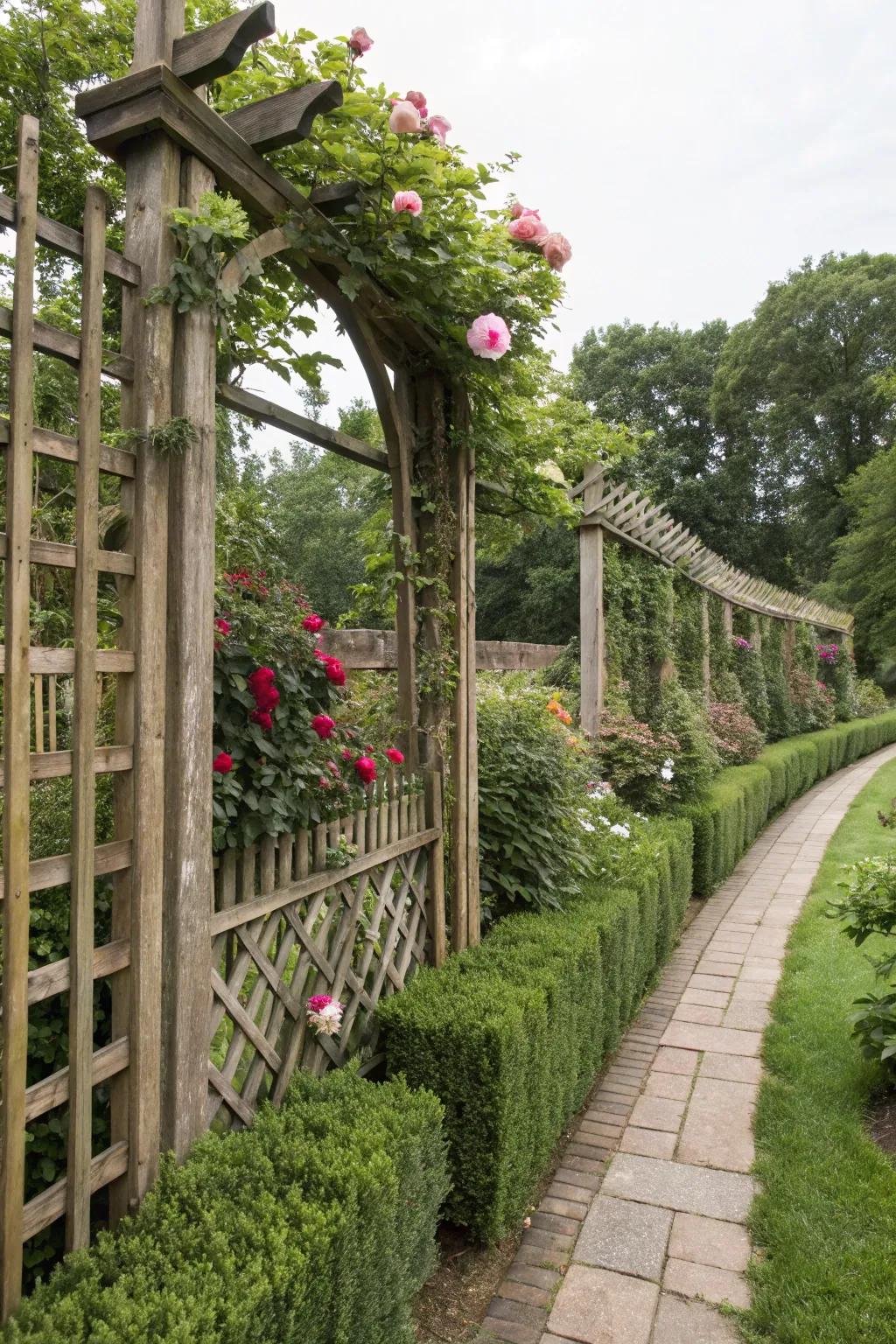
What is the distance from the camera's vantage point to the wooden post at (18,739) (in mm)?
1389

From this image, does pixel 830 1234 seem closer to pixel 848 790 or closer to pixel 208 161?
pixel 208 161

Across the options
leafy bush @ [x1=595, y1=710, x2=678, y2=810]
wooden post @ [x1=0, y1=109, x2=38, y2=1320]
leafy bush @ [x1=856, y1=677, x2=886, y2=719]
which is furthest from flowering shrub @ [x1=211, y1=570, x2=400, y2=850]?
leafy bush @ [x1=856, y1=677, x2=886, y2=719]

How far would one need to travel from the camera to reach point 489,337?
274cm

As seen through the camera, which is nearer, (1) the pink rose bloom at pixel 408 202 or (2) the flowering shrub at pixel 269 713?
(2) the flowering shrub at pixel 269 713

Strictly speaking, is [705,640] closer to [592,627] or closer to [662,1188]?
[592,627]

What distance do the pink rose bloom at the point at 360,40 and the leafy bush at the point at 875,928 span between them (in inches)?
132

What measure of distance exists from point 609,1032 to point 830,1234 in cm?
134

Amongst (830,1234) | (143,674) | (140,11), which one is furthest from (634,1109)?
(140,11)

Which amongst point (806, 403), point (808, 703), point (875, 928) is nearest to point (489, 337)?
point (875, 928)

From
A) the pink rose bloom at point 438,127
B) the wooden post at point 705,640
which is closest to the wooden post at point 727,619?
the wooden post at point 705,640

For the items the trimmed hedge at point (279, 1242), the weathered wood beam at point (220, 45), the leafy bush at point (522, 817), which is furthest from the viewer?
the leafy bush at point (522, 817)

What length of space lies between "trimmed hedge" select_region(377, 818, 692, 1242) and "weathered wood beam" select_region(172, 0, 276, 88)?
252 centimetres

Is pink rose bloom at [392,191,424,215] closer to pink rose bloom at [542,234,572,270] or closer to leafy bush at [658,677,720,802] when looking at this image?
pink rose bloom at [542,234,572,270]

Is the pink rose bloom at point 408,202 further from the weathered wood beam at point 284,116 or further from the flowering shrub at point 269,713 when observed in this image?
the flowering shrub at point 269,713
